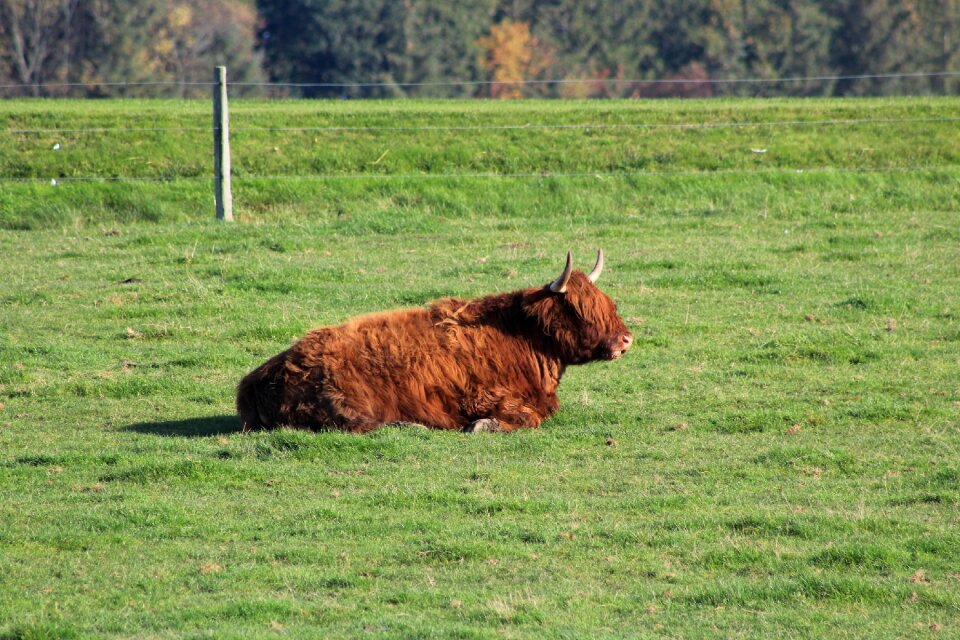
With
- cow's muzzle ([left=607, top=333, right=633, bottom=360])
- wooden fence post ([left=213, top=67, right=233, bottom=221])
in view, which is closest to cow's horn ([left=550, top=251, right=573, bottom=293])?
cow's muzzle ([left=607, top=333, right=633, bottom=360])

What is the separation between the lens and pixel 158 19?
227 ft

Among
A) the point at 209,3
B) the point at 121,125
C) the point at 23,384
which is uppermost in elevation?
the point at 209,3

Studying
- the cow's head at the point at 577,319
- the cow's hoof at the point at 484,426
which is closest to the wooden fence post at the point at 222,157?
the cow's head at the point at 577,319

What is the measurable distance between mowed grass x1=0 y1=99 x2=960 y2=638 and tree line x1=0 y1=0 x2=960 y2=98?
4422cm

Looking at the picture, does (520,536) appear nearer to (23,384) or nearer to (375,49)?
(23,384)

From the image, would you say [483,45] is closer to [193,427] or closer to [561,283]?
[561,283]

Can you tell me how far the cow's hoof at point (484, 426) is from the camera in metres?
9.55

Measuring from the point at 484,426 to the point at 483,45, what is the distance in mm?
68981

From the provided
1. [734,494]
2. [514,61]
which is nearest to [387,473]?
[734,494]

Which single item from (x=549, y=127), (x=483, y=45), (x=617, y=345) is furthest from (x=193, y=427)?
(x=483, y=45)

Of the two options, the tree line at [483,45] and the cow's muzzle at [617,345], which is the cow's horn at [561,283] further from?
the tree line at [483,45]

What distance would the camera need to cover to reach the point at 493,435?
31.0ft

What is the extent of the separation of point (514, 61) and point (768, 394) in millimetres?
67410

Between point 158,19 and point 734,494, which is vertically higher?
point 158,19
